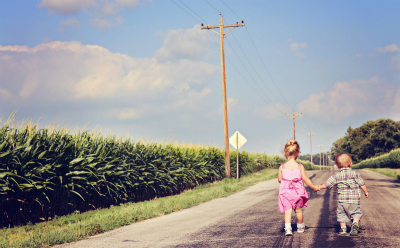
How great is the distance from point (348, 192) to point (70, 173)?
772 centimetres

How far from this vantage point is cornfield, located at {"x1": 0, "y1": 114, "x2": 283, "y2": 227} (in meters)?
8.86

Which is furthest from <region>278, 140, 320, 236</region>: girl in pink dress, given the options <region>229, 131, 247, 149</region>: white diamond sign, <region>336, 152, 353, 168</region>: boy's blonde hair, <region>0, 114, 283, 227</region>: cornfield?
<region>229, 131, 247, 149</region>: white diamond sign

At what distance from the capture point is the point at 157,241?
6.33 metres

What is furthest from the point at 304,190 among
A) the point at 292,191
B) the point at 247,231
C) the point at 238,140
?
the point at 238,140

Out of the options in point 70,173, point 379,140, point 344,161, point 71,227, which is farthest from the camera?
point 379,140

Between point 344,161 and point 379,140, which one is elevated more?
point 379,140

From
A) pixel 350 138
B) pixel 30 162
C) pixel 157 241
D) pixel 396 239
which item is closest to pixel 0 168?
pixel 30 162

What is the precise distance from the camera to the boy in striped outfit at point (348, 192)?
6203mm

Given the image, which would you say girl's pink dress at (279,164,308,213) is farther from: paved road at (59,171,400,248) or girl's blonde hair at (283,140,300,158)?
paved road at (59,171,400,248)

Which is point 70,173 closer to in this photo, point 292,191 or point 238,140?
point 292,191

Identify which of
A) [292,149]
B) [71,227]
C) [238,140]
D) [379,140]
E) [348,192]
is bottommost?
[71,227]

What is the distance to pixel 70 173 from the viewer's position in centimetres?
1007

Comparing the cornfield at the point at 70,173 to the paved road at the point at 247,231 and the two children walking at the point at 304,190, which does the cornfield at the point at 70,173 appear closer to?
the paved road at the point at 247,231

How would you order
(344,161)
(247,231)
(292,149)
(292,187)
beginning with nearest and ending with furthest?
(292,187), (292,149), (344,161), (247,231)
